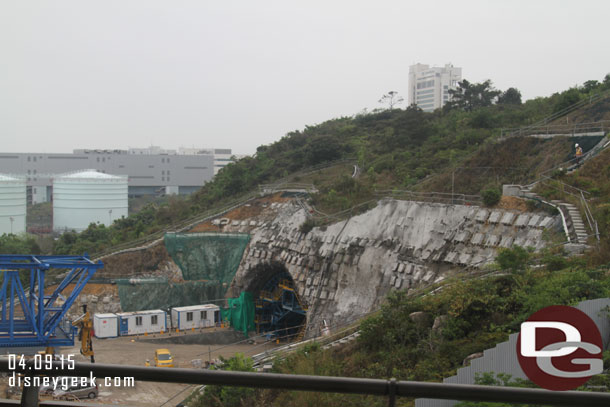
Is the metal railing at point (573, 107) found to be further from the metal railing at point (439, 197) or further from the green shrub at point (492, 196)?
the green shrub at point (492, 196)

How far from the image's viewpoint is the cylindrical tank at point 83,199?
6088 cm

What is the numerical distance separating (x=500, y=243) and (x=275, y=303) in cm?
1642

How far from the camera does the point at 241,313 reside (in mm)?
32469

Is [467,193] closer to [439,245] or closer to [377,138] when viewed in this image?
[439,245]

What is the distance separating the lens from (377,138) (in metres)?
49.9

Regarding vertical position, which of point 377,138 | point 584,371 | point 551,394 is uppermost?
point 377,138

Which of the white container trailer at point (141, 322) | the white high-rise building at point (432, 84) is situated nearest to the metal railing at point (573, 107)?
the white container trailer at point (141, 322)

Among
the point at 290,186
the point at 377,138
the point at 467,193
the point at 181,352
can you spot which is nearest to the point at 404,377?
the point at 467,193

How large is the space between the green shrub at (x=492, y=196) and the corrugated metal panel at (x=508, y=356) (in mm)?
11625

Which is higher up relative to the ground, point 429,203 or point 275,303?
point 429,203

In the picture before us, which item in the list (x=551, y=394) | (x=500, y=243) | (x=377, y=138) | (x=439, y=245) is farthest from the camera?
(x=377, y=138)

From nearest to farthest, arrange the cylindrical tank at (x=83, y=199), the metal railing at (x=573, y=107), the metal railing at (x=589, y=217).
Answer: the metal railing at (x=589, y=217)
the metal railing at (x=573, y=107)
the cylindrical tank at (x=83, y=199)

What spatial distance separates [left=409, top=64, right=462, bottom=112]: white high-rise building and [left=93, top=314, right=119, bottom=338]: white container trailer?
7422 cm

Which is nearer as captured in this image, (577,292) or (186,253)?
(577,292)
